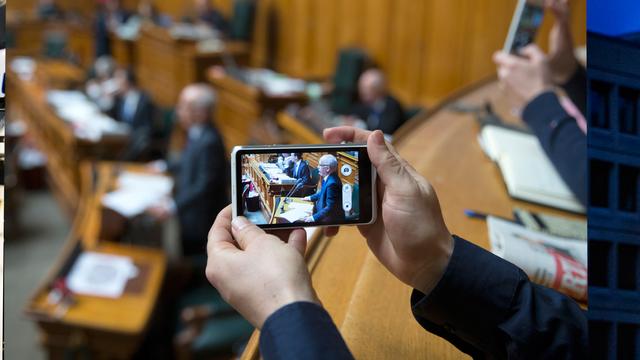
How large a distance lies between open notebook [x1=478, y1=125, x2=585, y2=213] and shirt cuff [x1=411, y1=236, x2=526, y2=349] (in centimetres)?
46

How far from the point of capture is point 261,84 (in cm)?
425

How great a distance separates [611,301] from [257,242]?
25 cm

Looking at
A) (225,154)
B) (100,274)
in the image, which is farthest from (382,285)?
(100,274)

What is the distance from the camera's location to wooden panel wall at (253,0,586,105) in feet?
11.5

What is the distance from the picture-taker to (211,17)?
5.63 meters

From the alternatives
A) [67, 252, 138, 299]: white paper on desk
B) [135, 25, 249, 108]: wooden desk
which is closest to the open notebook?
[67, 252, 138, 299]: white paper on desk

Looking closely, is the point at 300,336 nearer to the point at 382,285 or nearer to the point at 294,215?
the point at 294,215

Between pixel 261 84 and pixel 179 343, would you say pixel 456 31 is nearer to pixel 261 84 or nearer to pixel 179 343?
pixel 261 84

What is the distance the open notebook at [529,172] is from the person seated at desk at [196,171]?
1.38 feet

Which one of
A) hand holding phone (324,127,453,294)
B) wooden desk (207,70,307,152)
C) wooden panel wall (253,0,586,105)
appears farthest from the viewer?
wooden desk (207,70,307,152)

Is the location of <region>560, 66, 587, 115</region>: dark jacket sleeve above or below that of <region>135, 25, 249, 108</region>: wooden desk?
above

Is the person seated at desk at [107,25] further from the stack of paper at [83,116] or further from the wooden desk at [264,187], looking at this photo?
the wooden desk at [264,187]

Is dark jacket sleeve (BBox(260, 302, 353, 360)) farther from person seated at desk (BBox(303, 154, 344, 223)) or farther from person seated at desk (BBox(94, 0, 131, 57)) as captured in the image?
person seated at desk (BBox(94, 0, 131, 57))

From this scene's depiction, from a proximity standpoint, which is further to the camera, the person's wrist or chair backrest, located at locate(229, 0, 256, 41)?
chair backrest, located at locate(229, 0, 256, 41)
